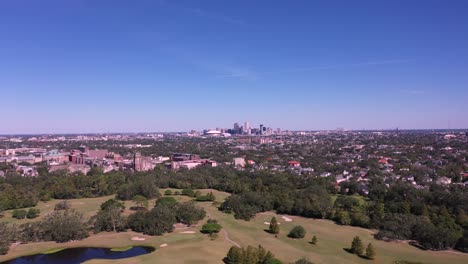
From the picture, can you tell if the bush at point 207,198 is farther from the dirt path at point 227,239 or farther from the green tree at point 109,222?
the green tree at point 109,222

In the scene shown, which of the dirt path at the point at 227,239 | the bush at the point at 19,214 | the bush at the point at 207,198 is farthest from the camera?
the bush at the point at 207,198

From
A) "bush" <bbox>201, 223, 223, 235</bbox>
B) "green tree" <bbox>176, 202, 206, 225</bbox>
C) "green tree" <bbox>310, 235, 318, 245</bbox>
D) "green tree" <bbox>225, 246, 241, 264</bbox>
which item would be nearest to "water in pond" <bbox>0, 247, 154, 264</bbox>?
"bush" <bbox>201, 223, 223, 235</bbox>

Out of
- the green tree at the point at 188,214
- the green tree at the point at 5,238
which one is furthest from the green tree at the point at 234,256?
the green tree at the point at 5,238

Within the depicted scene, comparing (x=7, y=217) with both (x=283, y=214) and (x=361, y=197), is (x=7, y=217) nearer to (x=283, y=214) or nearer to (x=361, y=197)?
(x=283, y=214)

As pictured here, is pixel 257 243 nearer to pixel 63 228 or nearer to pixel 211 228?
pixel 211 228

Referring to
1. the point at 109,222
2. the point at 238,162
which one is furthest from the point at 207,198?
the point at 238,162

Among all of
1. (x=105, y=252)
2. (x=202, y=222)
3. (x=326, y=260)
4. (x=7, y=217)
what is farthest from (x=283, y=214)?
(x=7, y=217)

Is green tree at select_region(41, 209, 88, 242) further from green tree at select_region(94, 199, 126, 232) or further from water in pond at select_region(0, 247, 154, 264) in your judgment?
water in pond at select_region(0, 247, 154, 264)
